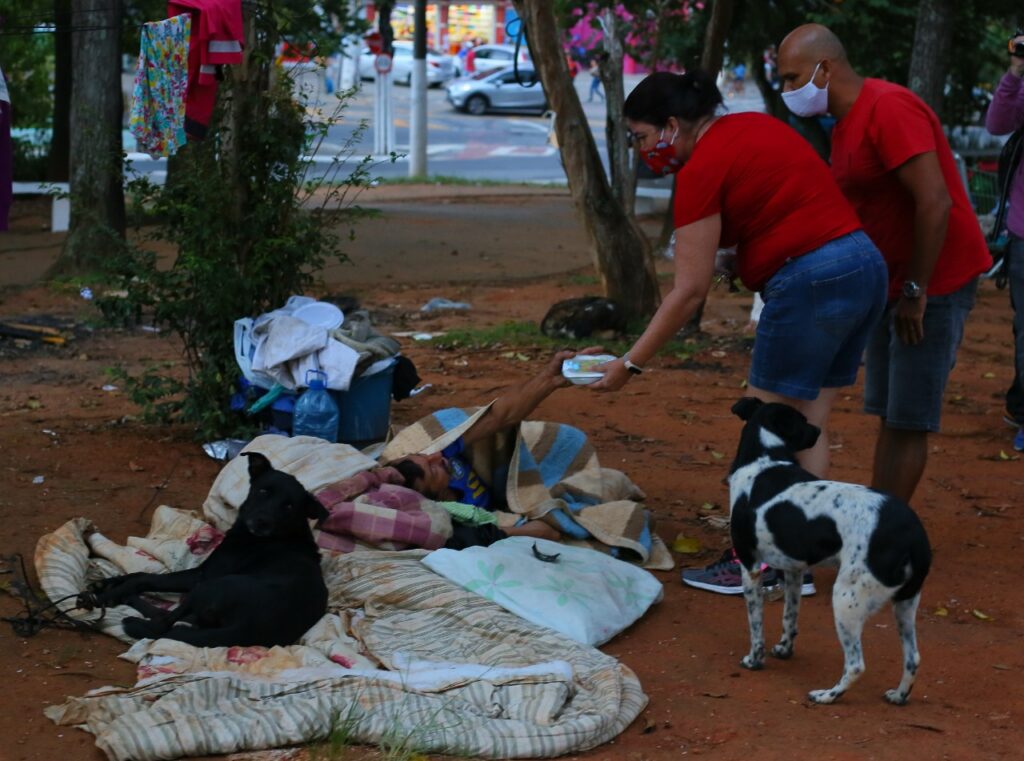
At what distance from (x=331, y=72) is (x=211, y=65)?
34845 mm

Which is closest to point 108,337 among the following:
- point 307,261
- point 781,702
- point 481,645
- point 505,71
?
point 307,261

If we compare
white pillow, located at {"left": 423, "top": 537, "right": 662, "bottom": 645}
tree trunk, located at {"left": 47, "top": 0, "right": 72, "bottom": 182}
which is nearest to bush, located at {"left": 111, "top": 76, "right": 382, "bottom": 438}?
white pillow, located at {"left": 423, "top": 537, "right": 662, "bottom": 645}

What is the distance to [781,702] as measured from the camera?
161 inches

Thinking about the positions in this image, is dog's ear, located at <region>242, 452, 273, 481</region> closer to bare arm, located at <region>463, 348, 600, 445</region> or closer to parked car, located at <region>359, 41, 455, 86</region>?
bare arm, located at <region>463, 348, 600, 445</region>

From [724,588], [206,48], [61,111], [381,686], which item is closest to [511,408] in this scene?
[724,588]

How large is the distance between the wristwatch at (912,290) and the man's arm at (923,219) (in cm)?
1

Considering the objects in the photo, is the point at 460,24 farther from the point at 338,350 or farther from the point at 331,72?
the point at 338,350

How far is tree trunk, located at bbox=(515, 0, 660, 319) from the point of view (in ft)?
33.1

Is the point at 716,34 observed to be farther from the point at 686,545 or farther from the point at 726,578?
the point at 726,578

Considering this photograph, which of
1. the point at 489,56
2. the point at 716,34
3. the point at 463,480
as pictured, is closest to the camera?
the point at 463,480

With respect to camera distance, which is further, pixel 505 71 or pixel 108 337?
pixel 505 71

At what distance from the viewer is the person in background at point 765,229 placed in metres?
4.45

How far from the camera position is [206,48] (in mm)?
6648

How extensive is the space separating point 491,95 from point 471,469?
33.6m
